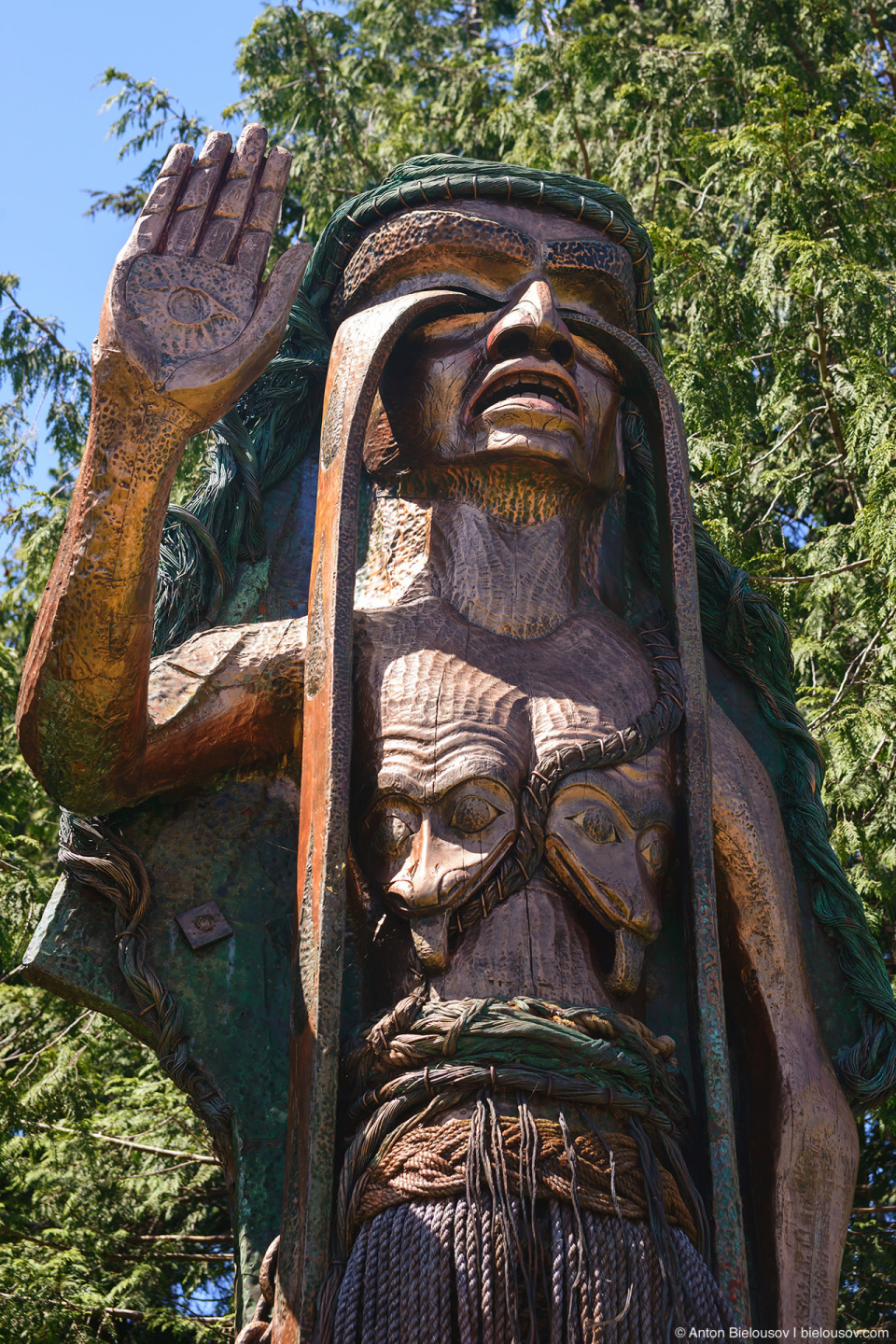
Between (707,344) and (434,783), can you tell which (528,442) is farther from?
(707,344)

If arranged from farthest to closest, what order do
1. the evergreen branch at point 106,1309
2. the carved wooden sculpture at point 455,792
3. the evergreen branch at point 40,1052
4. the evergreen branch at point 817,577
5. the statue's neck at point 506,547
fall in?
the evergreen branch at point 40,1052, the evergreen branch at point 817,577, the evergreen branch at point 106,1309, the statue's neck at point 506,547, the carved wooden sculpture at point 455,792

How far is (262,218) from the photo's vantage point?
336cm

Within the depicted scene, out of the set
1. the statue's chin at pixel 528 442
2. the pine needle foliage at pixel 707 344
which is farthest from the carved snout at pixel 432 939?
the pine needle foliage at pixel 707 344

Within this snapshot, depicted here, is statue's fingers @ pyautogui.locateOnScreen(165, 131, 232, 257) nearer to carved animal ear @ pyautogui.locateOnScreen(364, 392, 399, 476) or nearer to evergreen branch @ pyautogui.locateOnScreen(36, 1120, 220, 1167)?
carved animal ear @ pyautogui.locateOnScreen(364, 392, 399, 476)

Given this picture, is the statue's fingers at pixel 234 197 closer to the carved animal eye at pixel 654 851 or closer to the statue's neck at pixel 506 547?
the statue's neck at pixel 506 547

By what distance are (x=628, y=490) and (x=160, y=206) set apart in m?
1.54

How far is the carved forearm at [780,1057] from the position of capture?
10.5ft

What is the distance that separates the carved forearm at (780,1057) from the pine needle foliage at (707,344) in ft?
Result: 9.29

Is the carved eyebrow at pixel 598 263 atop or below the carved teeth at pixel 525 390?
atop

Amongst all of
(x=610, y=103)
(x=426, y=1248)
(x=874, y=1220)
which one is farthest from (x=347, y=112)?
(x=426, y=1248)

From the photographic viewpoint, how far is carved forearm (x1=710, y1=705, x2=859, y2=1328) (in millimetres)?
3209

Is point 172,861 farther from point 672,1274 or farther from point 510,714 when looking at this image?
point 672,1274

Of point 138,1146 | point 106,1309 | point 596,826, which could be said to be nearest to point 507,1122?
point 596,826

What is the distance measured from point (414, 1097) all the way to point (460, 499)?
1578 mm
